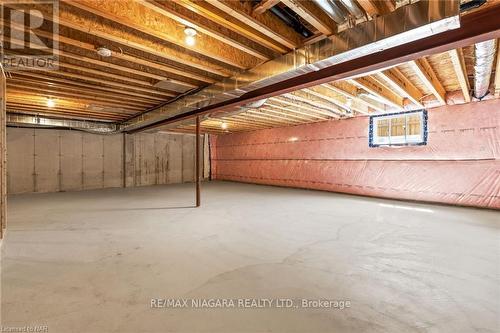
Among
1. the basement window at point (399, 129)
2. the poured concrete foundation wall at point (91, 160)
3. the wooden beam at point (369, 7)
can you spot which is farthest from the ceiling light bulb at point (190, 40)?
the poured concrete foundation wall at point (91, 160)

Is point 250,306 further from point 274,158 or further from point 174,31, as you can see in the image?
point 274,158

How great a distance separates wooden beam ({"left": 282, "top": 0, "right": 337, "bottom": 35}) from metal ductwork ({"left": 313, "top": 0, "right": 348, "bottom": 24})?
7 centimetres

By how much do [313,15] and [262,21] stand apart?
0.45 meters

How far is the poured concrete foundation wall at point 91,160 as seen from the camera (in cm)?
691

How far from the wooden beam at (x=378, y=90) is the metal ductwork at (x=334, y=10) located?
64.4 inches

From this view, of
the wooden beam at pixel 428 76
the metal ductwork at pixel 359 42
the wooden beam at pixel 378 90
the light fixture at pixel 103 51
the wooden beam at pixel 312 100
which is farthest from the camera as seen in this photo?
the wooden beam at pixel 312 100

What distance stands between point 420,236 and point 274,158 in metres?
6.05

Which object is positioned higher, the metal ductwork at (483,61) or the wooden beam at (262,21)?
the wooden beam at (262,21)

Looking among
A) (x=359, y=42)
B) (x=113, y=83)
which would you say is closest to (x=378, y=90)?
(x=359, y=42)

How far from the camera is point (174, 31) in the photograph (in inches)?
94.7

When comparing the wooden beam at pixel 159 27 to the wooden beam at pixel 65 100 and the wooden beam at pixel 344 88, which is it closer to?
the wooden beam at pixel 344 88

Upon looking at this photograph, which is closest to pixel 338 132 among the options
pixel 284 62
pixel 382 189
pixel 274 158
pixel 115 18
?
pixel 382 189

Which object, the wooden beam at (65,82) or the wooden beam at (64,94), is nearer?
the wooden beam at (65,82)

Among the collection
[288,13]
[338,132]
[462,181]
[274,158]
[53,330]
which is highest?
[288,13]
